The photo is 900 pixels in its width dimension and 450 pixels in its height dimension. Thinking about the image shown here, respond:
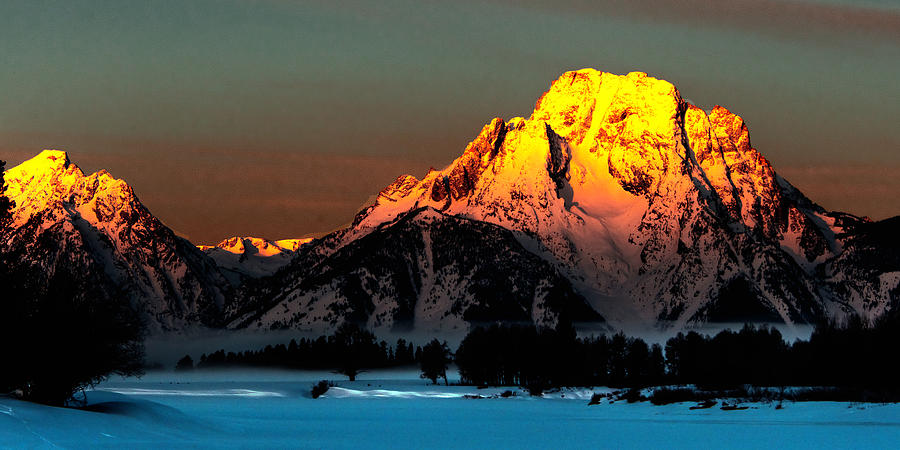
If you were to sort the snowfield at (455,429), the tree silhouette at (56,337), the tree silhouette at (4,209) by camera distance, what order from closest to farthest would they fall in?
the snowfield at (455,429)
the tree silhouette at (56,337)
the tree silhouette at (4,209)

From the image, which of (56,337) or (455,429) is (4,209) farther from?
(455,429)

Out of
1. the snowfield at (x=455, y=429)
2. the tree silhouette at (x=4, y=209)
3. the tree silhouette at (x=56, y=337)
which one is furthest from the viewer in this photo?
the tree silhouette at (x=4, y=209)

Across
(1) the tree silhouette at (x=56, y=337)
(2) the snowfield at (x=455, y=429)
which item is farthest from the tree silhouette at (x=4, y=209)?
(2) the snowfield at (x=455, y=429)

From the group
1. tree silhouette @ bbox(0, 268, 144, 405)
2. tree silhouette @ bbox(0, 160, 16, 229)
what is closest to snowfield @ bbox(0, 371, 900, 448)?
tree silhouette @ bbox(0, 268, 144, 405)

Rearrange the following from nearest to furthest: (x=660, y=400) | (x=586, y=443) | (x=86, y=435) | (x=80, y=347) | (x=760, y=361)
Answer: (x=86, y=435), (x=80, y=347), (x=586, y=443), (x=660, y=400), (x=760, y=361)

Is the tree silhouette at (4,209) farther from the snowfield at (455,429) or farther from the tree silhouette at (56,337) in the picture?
the snowfield at (455,429)

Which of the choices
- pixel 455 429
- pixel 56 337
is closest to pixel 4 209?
pixel 56 337

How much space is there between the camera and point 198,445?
5347 cm

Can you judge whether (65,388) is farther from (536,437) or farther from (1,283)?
(536,437)

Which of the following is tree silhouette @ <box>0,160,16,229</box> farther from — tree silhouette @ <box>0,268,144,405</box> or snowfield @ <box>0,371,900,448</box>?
snowfield @ <box>0,371,900,448</box>

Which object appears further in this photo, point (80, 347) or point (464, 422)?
point (464, 422)

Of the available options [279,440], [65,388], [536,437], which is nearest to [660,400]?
[536,437]

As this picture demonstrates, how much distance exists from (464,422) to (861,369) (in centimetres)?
4392

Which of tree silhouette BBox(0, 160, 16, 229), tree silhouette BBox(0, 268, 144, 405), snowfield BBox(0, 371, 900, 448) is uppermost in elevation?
tree silhouette BBox(0, 160, 16, 229)
